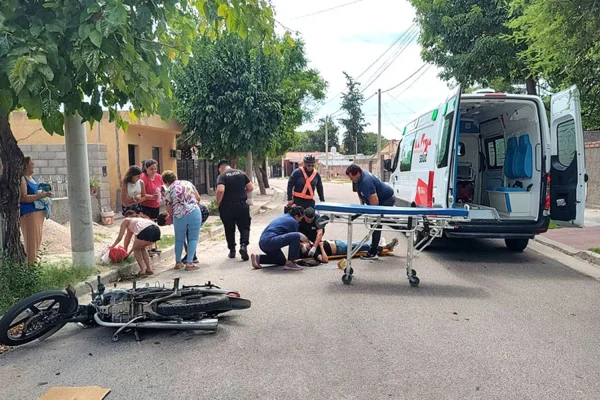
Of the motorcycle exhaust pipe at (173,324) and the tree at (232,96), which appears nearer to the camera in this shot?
the motorcycle exhaust pipe at (173,324)

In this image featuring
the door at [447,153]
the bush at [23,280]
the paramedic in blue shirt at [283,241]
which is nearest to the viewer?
the bush at [23,280]

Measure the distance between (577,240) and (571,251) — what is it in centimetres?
108

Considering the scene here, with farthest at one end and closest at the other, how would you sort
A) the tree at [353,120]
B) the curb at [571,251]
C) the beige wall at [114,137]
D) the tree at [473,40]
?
the tree at [353,120] < the beige wall at [114,137] < the tree at [473,40] < the curb at [571,251]

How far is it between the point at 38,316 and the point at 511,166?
7693 mm

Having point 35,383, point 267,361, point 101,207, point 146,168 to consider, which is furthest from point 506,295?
point 101,207

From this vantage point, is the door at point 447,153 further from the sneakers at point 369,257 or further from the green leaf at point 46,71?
the green leaf at point 46,71

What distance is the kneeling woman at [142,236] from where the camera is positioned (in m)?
6.75

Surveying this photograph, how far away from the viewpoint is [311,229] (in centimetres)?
804

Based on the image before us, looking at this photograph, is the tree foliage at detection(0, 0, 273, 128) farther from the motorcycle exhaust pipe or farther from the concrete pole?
the concrete pole

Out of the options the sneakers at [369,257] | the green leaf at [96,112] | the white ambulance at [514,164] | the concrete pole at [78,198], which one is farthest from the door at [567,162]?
the concrete pole at [78,198]

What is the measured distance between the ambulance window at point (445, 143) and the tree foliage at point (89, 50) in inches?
140

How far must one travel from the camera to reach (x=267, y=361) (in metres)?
3.90

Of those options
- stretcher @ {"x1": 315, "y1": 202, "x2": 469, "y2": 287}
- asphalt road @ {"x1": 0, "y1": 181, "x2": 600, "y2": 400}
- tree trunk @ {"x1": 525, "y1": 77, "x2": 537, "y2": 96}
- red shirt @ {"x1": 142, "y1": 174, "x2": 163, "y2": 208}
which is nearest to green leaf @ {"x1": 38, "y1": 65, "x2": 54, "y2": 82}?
asphalt road @ {"x1": 0, "y1": 181, "x2": 600, "y2": 400}

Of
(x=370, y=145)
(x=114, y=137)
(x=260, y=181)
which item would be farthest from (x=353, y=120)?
(x=114, y=137)
